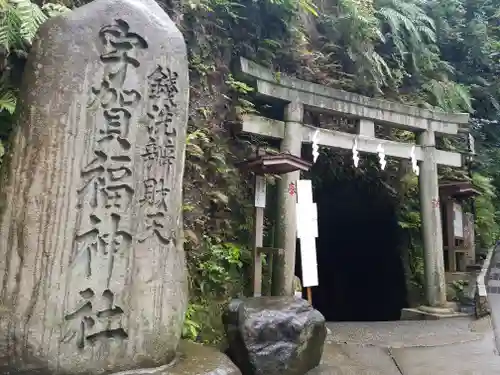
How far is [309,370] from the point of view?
16.8 feet

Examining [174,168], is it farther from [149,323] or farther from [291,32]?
[291,32]

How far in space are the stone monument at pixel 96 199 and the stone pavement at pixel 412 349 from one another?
8.28ft

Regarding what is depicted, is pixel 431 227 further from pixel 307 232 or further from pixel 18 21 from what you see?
pixel 18 21

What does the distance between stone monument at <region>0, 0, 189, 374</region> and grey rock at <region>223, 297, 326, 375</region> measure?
128 cm

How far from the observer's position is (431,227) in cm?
889

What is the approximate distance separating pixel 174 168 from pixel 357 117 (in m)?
5.01

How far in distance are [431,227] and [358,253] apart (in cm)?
454

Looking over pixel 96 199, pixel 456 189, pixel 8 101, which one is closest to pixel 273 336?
pixel 96 199

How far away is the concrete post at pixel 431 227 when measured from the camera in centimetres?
873

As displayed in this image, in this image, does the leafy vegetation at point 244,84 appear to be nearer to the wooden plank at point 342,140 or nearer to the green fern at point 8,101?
the green fern at point 8,101

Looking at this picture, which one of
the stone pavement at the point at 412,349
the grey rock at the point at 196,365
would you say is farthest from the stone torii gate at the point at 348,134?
the grey rock at the point at 196,365

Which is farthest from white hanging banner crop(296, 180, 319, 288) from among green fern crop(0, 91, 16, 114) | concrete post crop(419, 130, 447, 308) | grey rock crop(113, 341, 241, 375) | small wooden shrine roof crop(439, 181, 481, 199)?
small wooden shrine roof crop(439, 181, 481, 199)

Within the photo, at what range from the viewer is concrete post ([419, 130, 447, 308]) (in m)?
8.73

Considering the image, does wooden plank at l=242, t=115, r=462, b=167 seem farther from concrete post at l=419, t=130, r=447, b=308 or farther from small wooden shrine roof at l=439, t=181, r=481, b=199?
small wooden shrine roof at l=439, t=181, r=481, b=199
